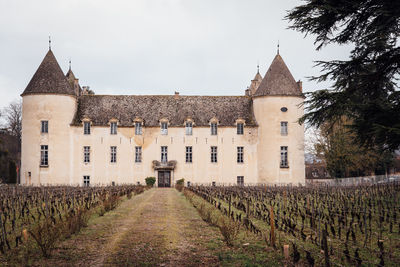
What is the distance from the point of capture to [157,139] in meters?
37.5

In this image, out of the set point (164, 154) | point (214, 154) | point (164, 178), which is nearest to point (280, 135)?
point (214, 154)

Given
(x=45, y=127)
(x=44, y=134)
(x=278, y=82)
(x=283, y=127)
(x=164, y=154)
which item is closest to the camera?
(x=44, y=134)

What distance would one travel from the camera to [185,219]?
1422 centimetres

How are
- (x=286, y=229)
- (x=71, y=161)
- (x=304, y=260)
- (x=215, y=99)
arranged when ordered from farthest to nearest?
(x=215, y=99), (x=71, y=161), (x=286, y=229), (x=304, y=260)

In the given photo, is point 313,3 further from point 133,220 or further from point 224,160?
point 224,160

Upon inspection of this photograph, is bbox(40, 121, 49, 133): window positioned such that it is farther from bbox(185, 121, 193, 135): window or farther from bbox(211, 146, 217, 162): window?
bbox(211, 146, 217, 162): window

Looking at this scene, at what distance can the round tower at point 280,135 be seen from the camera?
3609 centimetres

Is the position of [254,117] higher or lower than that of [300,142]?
higher

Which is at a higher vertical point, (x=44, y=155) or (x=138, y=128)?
(x=138, y=128)

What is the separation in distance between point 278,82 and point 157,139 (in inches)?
470

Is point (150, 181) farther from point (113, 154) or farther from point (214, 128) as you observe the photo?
point (214, 128)

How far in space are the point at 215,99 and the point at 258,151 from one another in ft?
21.9

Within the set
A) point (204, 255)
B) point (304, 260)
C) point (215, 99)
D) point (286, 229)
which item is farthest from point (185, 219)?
point (215, 99)

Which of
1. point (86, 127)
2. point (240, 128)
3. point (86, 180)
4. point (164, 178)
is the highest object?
point (86, 127)
